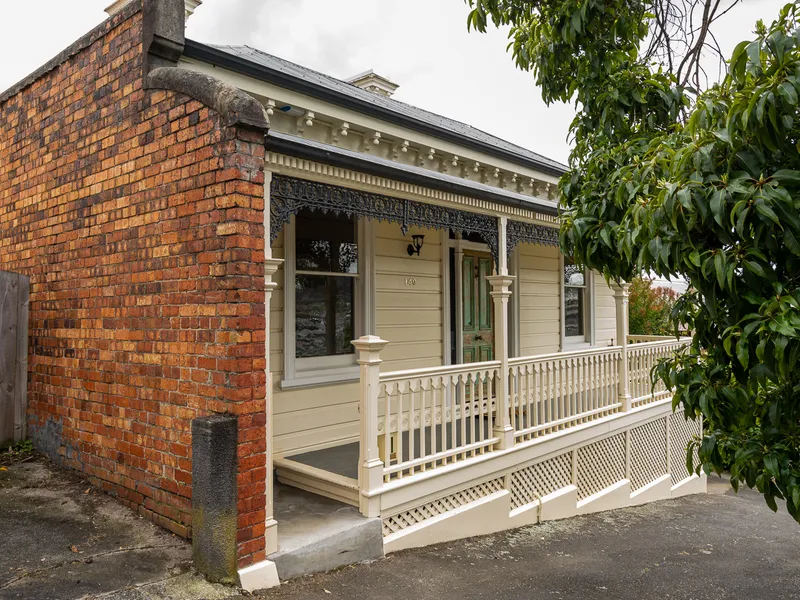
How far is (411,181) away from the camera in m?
5.77

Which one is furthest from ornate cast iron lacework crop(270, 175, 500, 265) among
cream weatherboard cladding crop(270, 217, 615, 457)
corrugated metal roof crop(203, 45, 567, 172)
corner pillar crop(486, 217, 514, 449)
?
corrugated metal roof crop(203, 45, 567, 172)

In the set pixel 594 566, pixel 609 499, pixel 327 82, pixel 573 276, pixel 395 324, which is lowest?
pixel 609 499

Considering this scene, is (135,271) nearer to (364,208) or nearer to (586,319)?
(364,208)

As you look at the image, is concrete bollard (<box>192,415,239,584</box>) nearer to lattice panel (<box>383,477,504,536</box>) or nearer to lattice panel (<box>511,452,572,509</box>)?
lattice panel (<box>383,477,504,536</box>)

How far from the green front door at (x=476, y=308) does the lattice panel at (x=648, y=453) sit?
8.44 ft

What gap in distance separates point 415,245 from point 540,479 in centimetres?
323

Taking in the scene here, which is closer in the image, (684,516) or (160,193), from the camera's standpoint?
(160,193)

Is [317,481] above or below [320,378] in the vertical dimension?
below

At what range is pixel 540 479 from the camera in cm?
717

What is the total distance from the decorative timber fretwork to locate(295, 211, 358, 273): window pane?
1.81m

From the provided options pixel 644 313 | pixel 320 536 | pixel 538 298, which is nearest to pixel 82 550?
pixel 320 536

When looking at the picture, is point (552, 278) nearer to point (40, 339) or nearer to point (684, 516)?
point (684, 516)

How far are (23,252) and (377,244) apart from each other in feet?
12.3

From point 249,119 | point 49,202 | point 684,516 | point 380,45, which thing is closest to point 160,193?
point 249,119
